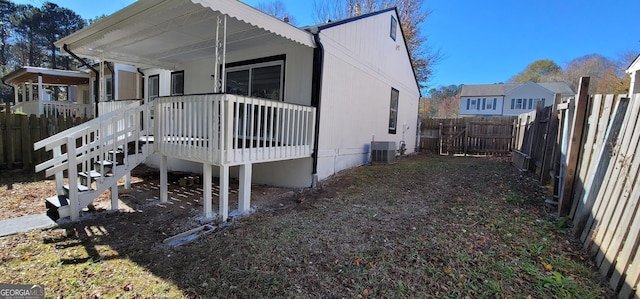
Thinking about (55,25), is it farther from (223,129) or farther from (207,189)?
(223,129)

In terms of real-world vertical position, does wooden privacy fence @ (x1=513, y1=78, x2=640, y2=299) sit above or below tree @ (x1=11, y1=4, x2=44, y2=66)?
below

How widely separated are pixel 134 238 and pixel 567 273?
4.77 metres

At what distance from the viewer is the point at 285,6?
78.1ft

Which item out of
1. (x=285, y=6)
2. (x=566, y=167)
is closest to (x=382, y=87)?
(x=566, y=167)

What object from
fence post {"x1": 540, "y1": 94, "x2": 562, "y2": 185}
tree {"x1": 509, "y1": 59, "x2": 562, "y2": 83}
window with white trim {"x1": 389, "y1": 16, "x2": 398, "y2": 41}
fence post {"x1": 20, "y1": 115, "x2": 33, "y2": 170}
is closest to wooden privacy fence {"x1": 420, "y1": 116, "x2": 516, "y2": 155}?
window with white trim {"x1": 389, "y1": 16, "x2": 398, "y2": 41}

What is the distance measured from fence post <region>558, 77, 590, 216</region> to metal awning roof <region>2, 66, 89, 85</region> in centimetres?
1768

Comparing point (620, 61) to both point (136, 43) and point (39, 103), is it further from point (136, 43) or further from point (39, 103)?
point (39, 103)

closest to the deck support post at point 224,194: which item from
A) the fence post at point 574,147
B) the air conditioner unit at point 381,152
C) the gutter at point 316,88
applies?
the gutter at point 316,88

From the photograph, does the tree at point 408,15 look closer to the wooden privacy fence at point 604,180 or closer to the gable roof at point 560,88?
the wooden privacy fence at point 604,180

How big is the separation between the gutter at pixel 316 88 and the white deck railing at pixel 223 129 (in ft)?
0.43

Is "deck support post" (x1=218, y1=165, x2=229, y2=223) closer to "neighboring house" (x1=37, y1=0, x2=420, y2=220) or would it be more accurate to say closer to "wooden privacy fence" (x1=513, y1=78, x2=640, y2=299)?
"neighboring house" (x1=37, y1=0, x2=420, y2=220)

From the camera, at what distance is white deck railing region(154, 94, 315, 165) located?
159 inches

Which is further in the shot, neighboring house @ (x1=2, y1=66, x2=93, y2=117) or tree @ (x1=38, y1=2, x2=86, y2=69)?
tree @ (x1=38, y1=2, x2=86, y2=69)

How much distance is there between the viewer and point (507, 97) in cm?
3425
